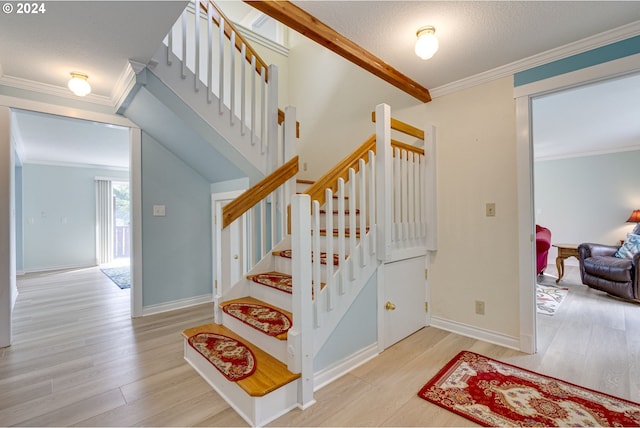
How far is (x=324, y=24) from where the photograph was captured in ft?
6.09

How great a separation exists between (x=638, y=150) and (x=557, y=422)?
622cm

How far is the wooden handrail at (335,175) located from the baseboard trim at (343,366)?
42.6 inches

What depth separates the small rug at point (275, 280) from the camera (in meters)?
2.12

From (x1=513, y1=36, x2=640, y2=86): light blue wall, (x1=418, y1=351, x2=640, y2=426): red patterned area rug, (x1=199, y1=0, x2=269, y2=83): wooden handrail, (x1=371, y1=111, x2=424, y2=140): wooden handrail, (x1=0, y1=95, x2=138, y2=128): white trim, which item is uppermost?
(x1=199, y1=0, x2=269, y2=83): wooden handrail

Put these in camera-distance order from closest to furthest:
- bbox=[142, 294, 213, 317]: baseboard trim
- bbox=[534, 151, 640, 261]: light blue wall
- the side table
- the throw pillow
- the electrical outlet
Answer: the electrical outlet
bbox=[142, 294, 213, 317]: baseboard trim
the throw pillow
the side table
bbox=[534, 151, 640, 261]: light blue wall

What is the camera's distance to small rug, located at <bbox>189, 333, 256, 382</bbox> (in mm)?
1714

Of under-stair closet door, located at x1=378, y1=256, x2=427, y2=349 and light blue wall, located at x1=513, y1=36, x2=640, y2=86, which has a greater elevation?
light blue wall, located at x1=513, y1=36, x2=640, y2=86

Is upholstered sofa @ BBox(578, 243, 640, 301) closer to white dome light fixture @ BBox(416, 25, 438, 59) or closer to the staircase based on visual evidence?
the staircase

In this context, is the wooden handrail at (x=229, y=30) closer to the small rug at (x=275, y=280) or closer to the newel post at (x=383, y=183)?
the newel post at (x=383, y=183)

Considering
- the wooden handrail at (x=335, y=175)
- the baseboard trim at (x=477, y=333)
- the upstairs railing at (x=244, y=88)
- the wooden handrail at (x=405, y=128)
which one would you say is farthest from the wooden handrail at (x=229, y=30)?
the baseboard trim at (x=477, y=333)

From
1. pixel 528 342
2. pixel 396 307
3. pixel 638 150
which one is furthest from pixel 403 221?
pixel 638 150

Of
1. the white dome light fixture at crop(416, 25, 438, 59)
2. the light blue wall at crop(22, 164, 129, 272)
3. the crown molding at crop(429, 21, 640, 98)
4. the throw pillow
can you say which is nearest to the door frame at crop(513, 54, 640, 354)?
the crown molding at crop(429, 21, 640, 98)

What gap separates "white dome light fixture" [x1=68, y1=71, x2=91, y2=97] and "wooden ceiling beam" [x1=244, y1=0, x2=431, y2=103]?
177cm

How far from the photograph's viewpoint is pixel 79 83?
2367 millimetres
